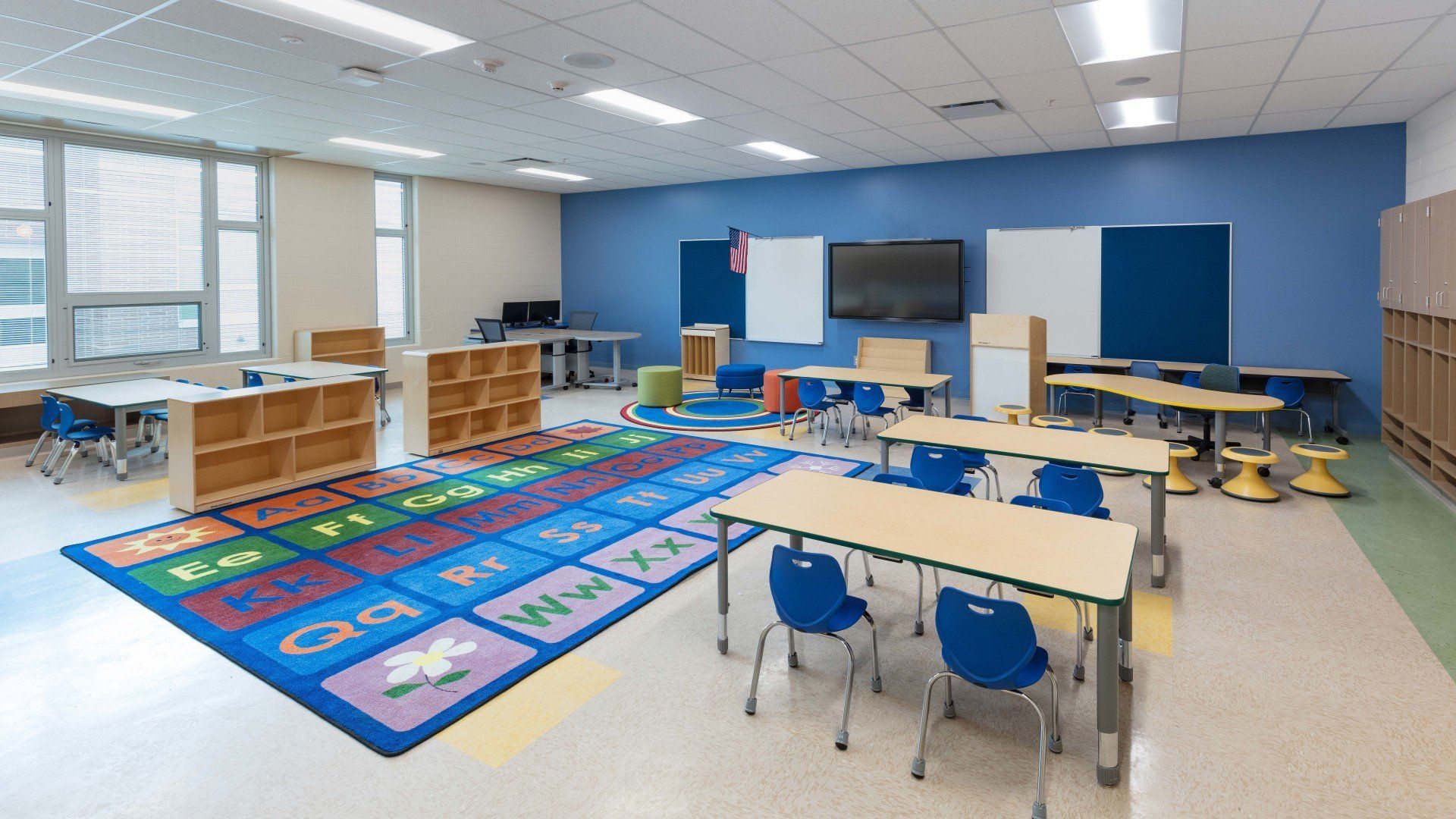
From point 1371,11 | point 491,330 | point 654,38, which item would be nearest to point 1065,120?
point 1371,11

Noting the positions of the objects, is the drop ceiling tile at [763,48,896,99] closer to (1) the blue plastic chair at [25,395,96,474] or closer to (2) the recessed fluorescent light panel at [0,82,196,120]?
(2) the recessed fluorescent light panel at [0,82,196,120]

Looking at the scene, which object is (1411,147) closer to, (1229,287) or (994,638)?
(1229,287)

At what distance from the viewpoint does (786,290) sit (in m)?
11.5

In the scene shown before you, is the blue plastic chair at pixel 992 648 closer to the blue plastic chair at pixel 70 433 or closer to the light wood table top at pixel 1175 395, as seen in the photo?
the light wood table top at pixel 1175 395

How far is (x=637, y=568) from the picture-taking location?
4.46 m

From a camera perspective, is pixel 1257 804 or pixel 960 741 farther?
pixel 960 741

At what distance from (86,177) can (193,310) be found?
1.65 meters

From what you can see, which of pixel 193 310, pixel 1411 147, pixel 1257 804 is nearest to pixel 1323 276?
pixel 1411 147

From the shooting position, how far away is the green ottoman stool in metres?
9.85

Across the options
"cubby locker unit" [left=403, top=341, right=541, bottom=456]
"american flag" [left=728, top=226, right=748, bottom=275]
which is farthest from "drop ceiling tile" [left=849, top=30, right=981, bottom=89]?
"cubby locker unit" [left=403, top=341, right=541, bottom=456]

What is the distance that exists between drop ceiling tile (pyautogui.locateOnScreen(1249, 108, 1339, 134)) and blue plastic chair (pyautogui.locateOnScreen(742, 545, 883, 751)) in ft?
23.6

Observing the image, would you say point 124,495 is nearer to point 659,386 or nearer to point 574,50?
point 574,50

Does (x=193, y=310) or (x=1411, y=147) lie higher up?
(x=1411, y=147)

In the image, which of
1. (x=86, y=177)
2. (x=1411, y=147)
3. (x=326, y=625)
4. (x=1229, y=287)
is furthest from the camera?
(x=1229, y=287)
